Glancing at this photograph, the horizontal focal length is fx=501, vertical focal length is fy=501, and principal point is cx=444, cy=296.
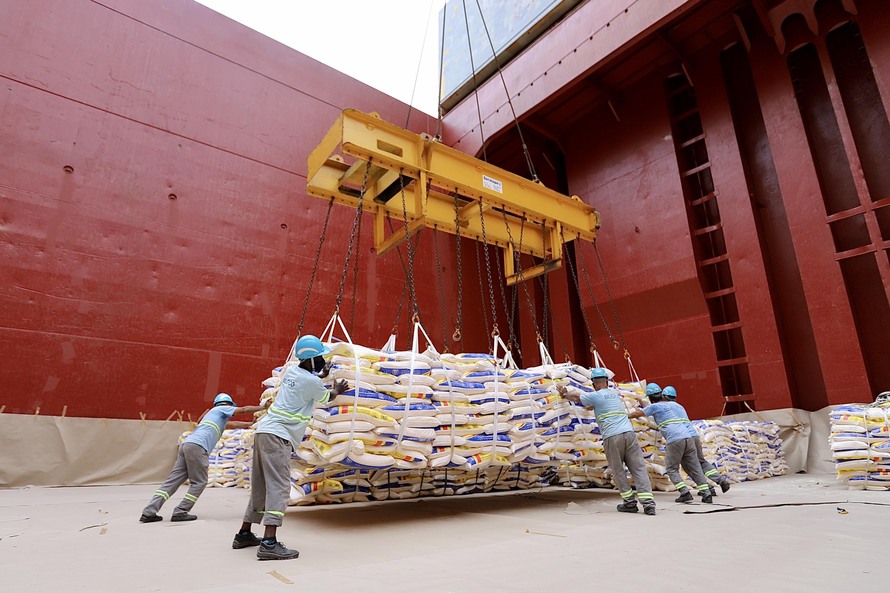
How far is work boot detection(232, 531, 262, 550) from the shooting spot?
3010mm

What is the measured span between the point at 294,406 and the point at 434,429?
1.10 m

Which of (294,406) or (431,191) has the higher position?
(431,191)

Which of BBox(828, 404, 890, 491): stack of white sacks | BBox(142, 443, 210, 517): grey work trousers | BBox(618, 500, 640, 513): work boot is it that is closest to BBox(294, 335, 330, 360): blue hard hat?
BBox(142, 443, 210, 517): grey work trousers

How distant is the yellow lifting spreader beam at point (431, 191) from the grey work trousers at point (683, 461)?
257 centimetres

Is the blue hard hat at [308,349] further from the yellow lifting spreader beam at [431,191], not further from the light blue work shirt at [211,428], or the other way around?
the yellow lifting spreader beam at [431,191]

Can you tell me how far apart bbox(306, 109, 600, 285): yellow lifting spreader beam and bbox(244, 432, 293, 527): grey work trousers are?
8.09ft

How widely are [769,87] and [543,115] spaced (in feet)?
13.9

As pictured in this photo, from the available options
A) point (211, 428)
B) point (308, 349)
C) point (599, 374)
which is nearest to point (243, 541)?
point (308, 349)

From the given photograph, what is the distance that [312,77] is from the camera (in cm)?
1061

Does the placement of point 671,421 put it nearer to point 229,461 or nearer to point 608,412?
point 608,412

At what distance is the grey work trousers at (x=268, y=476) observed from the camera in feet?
9.70

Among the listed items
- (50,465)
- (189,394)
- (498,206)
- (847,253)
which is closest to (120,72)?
(189,394)

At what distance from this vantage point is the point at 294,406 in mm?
3162

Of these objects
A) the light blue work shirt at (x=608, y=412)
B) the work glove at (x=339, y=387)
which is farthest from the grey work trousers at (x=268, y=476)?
the light blue work shirt at (x=608, y=412)
